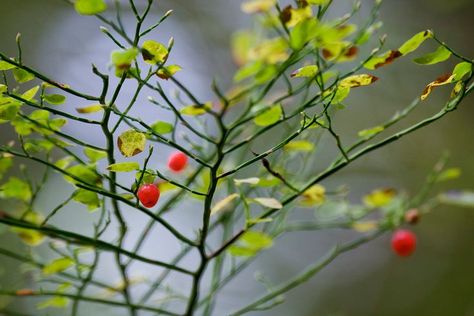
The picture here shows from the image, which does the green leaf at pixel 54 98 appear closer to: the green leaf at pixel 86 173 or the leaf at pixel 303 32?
the green leaf at pixel 86 173

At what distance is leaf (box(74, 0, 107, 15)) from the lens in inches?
18.1

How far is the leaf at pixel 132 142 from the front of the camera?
482 mm

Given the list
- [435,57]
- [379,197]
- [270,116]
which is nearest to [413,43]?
[435,57]

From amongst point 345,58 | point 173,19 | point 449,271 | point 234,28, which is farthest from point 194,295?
point 234,28

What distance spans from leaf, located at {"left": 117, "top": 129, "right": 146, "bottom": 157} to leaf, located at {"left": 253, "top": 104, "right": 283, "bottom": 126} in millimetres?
118

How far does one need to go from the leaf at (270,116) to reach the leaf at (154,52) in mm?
111

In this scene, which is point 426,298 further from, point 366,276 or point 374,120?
point 374,120

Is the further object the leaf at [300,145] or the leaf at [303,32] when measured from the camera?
the leaf at [300,145]

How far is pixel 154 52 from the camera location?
1.58 feet

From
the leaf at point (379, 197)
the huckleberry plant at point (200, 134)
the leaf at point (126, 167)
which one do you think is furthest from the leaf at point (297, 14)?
the leaf at point (379, 197)

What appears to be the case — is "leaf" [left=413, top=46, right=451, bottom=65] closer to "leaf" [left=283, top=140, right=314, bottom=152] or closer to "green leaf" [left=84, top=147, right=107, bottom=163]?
"leaf" [left=283, top=140, right=314, bottom=152]

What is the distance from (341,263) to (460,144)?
0.57 metres

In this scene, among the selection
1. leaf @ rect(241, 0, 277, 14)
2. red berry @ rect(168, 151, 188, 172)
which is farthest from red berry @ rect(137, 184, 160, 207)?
leaf @ rect(241, 0, 277, 14)

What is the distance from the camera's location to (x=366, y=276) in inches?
84.1
